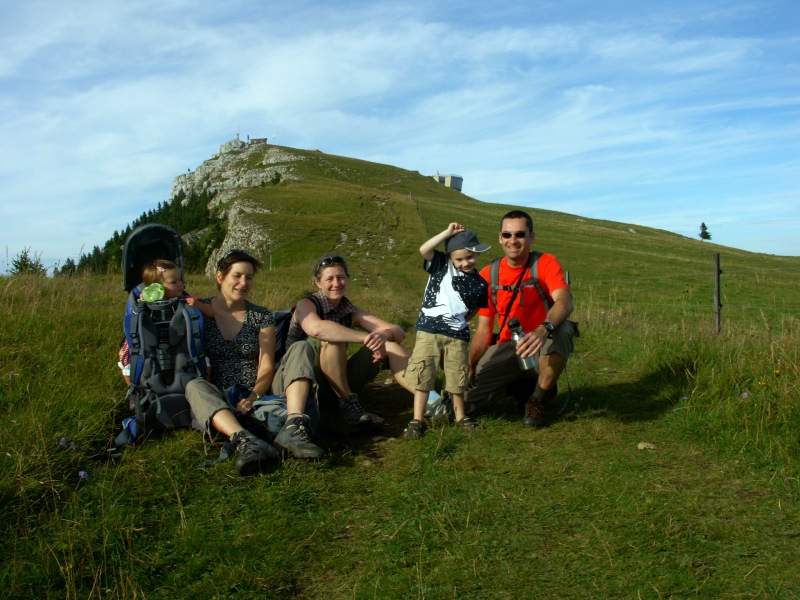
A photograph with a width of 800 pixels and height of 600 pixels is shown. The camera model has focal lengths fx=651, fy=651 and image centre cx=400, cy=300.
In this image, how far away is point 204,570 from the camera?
3404mm

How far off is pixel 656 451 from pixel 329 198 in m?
57.0

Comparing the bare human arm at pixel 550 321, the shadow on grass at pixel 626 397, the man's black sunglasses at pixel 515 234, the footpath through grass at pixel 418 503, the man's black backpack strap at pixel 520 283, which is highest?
the man's black sunglasses at pixel 515 234

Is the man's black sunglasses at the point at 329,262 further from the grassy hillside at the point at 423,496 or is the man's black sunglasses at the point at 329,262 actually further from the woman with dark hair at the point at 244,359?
the grassy hillside at the point at 423,496

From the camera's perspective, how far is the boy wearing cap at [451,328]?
549 cm

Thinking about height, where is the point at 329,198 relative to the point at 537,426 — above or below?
above

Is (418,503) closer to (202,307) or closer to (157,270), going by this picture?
(202,307)

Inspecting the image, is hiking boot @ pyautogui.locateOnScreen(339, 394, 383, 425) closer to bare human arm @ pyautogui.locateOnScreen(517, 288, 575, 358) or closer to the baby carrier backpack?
the baby carrier backpack

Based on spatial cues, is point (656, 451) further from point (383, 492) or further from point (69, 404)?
point (69, 404)

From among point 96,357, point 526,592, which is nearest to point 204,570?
point 526,592

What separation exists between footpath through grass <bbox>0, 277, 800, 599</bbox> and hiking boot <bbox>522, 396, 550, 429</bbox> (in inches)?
4.2

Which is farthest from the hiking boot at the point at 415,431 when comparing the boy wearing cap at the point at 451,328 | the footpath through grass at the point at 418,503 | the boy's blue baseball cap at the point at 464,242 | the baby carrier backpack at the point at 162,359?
the baby carrier backpack at the point at 162,359

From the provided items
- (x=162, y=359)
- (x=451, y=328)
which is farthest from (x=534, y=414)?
(x=162, y=359)

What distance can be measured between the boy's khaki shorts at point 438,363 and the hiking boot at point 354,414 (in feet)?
1.61

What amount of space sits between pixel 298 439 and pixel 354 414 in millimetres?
1037
